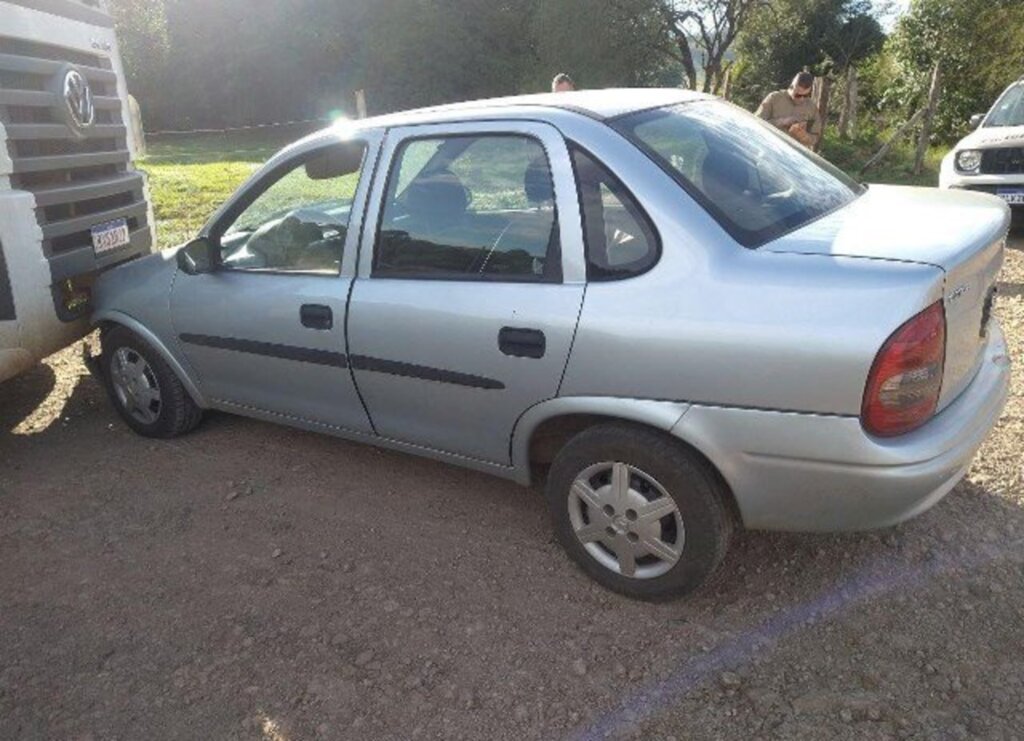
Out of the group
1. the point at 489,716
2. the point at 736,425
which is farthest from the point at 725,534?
the point at 489,716

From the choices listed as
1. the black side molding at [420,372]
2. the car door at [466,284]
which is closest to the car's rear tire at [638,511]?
the car door at [466,284]

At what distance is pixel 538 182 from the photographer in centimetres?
278

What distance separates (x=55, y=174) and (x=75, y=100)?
1.42 ft

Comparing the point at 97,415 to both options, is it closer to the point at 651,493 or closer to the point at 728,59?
the point at 651,493

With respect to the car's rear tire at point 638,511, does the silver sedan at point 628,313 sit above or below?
above

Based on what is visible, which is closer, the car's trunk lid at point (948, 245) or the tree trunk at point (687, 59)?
the car's trunk lid at point (948, 245)

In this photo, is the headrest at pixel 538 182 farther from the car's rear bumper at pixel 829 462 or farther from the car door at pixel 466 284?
the car's rear bumper at pixel 829 462

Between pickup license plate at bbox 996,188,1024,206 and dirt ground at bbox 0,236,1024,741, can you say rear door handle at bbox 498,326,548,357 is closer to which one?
dirt ground at bbox 0,236,1024,741

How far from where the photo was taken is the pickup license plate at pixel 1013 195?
7.75 metres

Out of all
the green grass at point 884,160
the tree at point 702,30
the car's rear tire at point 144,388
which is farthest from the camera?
the tree at point 702,30

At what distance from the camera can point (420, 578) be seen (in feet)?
9.95

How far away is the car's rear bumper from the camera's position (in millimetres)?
2273

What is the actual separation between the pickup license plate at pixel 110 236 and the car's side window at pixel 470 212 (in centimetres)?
223

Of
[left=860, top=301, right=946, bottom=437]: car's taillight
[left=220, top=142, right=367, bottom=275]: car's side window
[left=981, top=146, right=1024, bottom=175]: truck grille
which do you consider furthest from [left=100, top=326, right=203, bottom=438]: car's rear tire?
[left=981, top=146, right=1024, bottom=175]: truck grille
